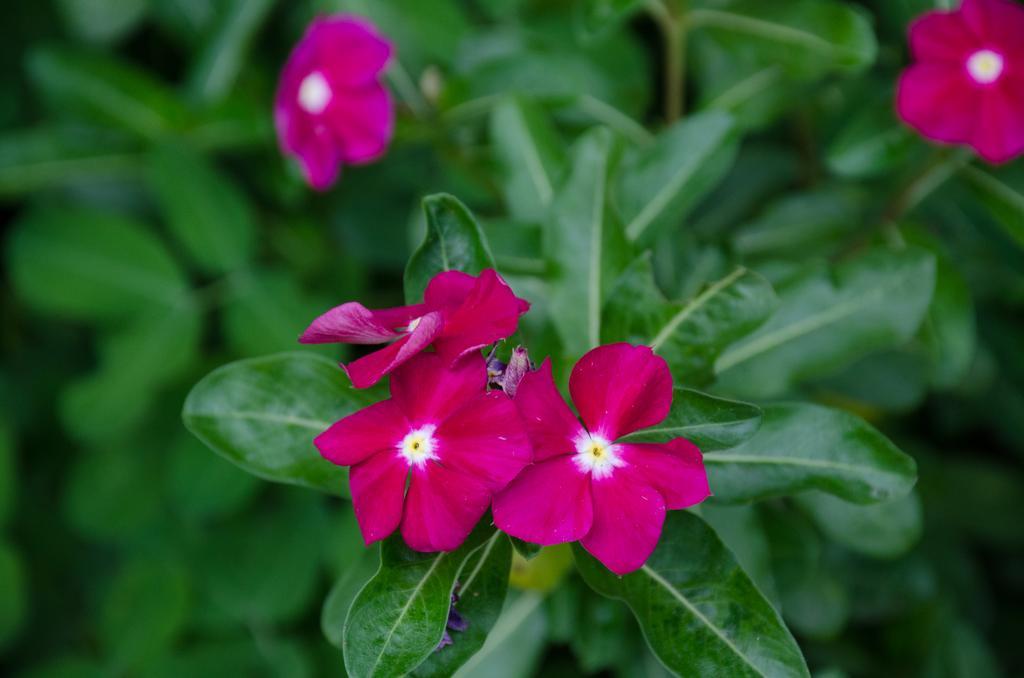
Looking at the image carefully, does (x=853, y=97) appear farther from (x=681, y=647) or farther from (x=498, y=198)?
(x=681, y=647)

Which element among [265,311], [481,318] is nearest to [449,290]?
[481,318]

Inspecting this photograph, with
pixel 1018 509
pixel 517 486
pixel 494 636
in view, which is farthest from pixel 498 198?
pixel 1018 509

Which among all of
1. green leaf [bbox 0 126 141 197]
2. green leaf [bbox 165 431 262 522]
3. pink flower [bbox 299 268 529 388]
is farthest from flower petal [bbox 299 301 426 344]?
green leaf [bbox 0 126 141 197]

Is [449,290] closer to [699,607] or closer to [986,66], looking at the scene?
[699,607]

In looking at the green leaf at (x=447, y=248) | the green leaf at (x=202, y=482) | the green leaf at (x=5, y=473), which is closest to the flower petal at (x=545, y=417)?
the green leaf at (x=447, y=248)

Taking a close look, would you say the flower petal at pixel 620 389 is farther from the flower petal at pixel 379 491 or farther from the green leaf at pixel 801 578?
the green leaf at pixel 801 578

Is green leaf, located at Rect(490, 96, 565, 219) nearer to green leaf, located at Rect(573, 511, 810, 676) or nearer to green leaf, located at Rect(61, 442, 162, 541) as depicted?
green leaf, located at Rect(573, 511, 810, 676)

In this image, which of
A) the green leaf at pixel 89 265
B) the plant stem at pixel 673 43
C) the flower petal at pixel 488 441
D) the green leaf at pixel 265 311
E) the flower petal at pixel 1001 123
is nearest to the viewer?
the flower petal at pixel 488 441
